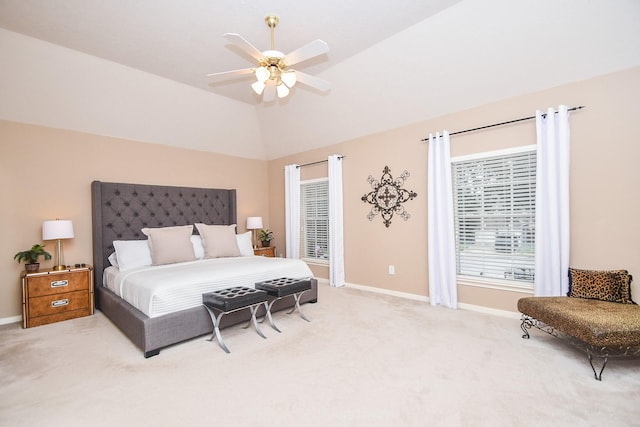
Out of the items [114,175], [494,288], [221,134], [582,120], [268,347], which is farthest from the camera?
[221,134]

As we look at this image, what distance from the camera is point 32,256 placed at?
359cm

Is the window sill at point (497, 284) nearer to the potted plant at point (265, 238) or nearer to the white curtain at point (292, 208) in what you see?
the white curtain at point (292, 208)

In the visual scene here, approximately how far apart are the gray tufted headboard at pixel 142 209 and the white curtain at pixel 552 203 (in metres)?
4.73

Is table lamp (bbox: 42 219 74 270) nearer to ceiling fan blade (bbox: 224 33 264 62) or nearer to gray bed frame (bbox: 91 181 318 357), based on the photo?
gray bed frame (bbox: 91 181 318 357)

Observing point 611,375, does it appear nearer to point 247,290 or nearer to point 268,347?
point 268,347

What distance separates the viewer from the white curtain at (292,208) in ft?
19.3

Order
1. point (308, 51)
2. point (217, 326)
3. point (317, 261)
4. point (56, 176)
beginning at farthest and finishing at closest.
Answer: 1. point (317, 261)
2. point (56, 176)
3. point (217, 326)
4. point (308, 51)

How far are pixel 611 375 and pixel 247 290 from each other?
3111mm

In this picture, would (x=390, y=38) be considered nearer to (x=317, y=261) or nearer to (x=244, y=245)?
(x=244, y=245)

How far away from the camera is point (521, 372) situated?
2285 millimetres

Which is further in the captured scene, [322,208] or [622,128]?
[322,208]

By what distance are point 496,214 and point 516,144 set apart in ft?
2.75

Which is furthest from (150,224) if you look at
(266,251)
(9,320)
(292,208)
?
(292,208)

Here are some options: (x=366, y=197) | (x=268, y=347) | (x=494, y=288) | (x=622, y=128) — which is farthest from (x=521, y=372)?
(x=366, y=197)
